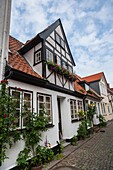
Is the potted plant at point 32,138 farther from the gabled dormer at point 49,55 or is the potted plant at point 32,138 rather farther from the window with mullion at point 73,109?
the window with mullion at point 73,109

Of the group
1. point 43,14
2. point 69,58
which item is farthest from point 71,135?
point 43,14

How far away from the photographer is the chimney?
4.09 metres

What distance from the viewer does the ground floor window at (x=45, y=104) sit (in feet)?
17.8

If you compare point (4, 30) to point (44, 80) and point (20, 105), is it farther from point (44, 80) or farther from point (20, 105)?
point (20, 105)

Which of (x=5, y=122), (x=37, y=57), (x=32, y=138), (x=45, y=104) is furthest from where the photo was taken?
(x=37, y=57)

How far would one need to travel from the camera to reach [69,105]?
8164 mm

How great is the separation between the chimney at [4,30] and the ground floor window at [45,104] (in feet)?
7.19

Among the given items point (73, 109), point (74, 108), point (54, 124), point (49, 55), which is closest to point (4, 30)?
point (49, 55)

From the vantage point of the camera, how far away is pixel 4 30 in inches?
175

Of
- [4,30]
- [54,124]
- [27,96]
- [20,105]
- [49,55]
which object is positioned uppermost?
[49,55]

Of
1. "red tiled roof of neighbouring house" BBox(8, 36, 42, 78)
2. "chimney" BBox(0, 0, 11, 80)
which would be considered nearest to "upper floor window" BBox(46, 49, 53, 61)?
"red tiled roof of neighbouring house" BBox(8, 36, 42, 78)

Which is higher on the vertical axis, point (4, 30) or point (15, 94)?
point (4, 30)

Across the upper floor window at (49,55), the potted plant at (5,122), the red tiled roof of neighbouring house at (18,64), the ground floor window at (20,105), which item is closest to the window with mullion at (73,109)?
the upper floor window at (49,55)

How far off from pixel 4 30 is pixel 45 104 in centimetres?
369
